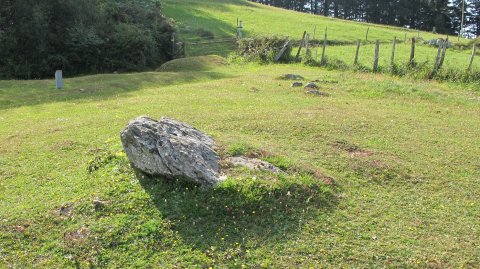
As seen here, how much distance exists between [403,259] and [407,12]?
90.9 metres

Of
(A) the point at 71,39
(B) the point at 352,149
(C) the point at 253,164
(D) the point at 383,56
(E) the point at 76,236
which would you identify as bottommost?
(E) the point at 76,236

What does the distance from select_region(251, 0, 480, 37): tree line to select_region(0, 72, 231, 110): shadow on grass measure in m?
66.8

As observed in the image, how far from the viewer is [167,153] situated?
962cm

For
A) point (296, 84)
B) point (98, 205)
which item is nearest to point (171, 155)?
point (98, 205)

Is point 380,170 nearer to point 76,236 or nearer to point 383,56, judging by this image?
point 76,236

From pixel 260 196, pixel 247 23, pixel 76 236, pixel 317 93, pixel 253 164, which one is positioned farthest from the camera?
pixel 247 23

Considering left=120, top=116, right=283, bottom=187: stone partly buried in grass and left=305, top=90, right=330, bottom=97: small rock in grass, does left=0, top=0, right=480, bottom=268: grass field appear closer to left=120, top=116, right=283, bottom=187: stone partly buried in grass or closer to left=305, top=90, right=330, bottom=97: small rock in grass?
left=120, top=116, right=283, bottom=187: stone partly buried in grass

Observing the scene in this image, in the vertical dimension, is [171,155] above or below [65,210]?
above

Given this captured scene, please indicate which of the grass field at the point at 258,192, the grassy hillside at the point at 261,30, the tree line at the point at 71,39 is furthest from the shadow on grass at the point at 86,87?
the grassy hillside at the point at 261,30

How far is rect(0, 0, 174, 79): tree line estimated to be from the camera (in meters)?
30.4

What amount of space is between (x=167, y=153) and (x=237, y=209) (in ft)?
6.26

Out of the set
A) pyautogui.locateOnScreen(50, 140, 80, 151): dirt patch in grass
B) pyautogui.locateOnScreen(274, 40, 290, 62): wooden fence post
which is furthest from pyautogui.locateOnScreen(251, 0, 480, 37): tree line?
pyautogui.locateOnScreen(50, 140, 80, 151): dirt patch in grass

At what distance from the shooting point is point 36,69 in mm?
30781

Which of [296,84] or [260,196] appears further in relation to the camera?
[296,84]
